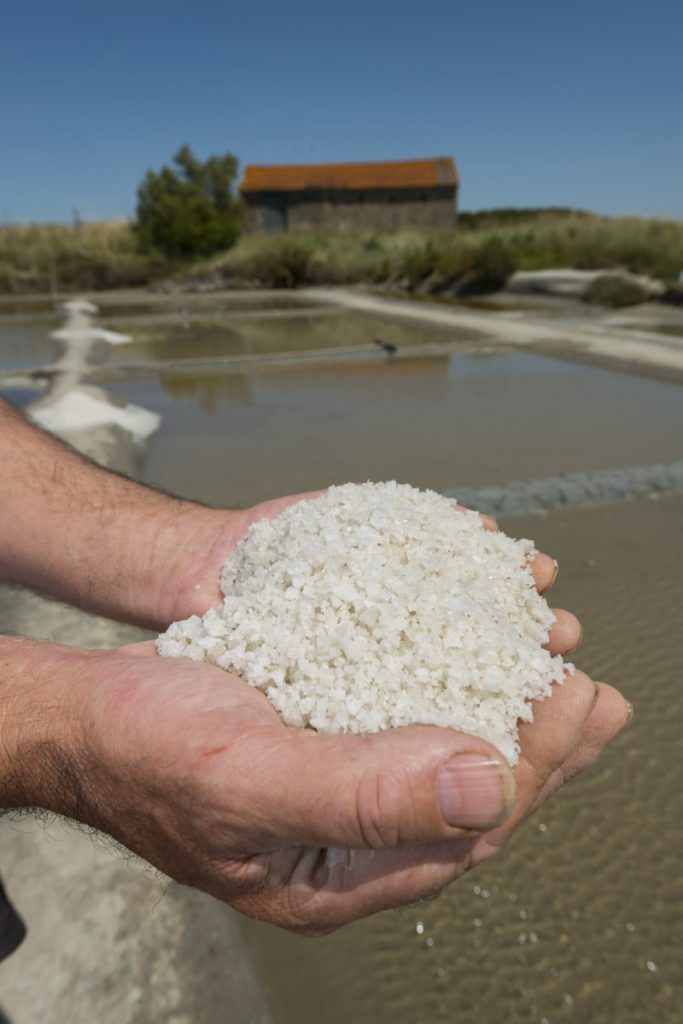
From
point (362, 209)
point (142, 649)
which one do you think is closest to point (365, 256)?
point (362, 209)

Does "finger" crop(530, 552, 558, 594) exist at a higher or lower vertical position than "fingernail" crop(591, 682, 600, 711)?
higher

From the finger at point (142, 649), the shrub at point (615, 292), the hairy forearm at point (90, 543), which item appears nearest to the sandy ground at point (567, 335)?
the shrub at point (615, 292)

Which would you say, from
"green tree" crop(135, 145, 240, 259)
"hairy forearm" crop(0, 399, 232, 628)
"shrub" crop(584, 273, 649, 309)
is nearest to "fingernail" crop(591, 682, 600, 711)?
"hairy forearm" crop(0, 399, 232, 628)

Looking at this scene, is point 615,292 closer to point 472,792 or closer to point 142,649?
point 142,649

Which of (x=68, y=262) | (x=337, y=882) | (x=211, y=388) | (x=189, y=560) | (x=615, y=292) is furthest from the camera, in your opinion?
(x=68, y=262)

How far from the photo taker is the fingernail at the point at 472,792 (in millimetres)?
658

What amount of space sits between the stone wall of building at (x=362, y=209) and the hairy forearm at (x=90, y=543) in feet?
85.5

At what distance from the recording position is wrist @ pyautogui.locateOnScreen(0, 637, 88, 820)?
0.77 metres

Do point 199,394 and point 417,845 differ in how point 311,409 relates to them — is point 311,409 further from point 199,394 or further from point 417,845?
point 417,845

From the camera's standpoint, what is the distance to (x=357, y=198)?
25266mm

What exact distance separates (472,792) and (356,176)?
1095 inches

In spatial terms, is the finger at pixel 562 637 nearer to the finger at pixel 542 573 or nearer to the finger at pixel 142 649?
the finger at pixel 542 573

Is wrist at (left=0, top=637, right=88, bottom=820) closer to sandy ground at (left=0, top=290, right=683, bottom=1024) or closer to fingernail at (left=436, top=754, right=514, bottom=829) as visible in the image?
fingernail at (left=436, top=754, right=514, bottom=829)

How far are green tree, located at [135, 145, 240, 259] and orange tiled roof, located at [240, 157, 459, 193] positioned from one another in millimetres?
1166
